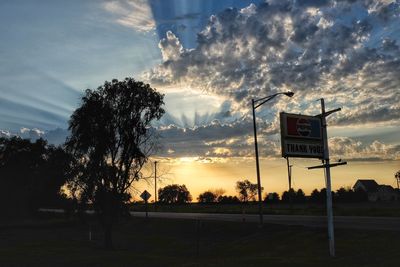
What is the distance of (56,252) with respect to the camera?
2741 centimetres

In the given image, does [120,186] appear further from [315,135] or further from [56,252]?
[315,135]

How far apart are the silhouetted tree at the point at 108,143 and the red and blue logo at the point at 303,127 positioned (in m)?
16.6

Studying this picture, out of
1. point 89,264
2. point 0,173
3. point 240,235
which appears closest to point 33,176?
point 0,173

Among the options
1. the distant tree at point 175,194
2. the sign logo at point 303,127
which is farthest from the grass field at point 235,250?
the distant tree at point 175,194

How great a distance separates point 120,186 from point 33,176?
4307 centimetres

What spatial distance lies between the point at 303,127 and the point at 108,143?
55.3 ft

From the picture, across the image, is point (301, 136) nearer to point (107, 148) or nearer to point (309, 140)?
point (309, 140)

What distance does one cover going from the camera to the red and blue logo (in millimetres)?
18627

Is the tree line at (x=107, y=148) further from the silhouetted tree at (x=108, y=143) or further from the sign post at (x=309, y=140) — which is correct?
the sign post at (x=309, y=140)

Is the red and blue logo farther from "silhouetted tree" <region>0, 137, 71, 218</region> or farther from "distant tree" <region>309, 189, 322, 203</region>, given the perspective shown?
"distant tree" <region>309, 189, 322, 203</region>

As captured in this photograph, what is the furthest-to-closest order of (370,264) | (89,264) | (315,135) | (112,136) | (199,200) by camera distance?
(199,200) → (112,136) → (89,264) → (315,135) → (370,264)

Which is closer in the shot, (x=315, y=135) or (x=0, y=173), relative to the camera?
(x=315, y=135)

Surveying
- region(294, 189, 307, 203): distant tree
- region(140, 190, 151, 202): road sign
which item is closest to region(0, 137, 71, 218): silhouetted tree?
region(140, 190, 151, 202): road sign

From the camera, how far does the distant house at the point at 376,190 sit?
136 metres
